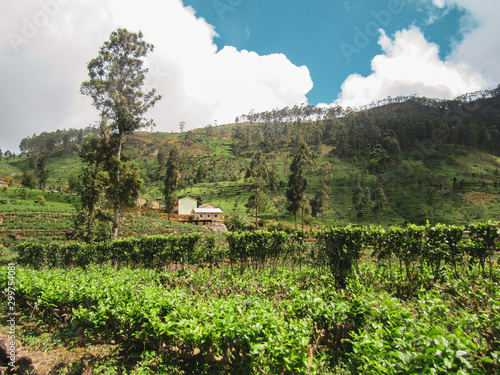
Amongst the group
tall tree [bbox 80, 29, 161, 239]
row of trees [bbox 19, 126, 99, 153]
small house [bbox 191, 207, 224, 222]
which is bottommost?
small house [bbox 191, 207, 224, 222]

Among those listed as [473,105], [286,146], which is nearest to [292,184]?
[286,146]

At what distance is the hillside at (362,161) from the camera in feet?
188

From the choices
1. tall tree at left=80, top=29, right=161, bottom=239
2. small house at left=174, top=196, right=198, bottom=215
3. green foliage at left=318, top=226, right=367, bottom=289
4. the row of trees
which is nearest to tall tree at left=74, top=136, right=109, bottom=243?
Result: tall tree at left=80, top=29, right=161, bottom=239

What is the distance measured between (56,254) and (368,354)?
2238cm

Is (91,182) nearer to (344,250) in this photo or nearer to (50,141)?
(344,250)

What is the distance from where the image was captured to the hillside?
5741 centimetres

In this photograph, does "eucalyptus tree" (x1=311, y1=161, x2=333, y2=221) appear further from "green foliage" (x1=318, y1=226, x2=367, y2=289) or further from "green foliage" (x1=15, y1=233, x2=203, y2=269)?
"green foliage" (x1=318, y1=226, x2=367, y2=289)

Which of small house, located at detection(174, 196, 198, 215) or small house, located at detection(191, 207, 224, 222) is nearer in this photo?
A: small house, located at detection(191, 207, 224, 222)

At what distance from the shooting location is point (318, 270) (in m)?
7.40

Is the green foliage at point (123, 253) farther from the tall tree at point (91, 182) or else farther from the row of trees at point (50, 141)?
the row of trees at point (50, 141)

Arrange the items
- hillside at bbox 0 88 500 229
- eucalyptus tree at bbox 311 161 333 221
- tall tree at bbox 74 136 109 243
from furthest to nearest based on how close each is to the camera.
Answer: hillside at bbox 0 88 500 229, eucalyptus tree at bbox 311 161 333 221, tall tree at bbox 74 136 109 243

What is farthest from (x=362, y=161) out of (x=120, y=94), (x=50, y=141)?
(x=50, y=141)

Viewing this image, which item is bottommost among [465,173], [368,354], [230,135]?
[368,354]

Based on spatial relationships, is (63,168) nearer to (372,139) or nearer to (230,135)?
(230,135)
